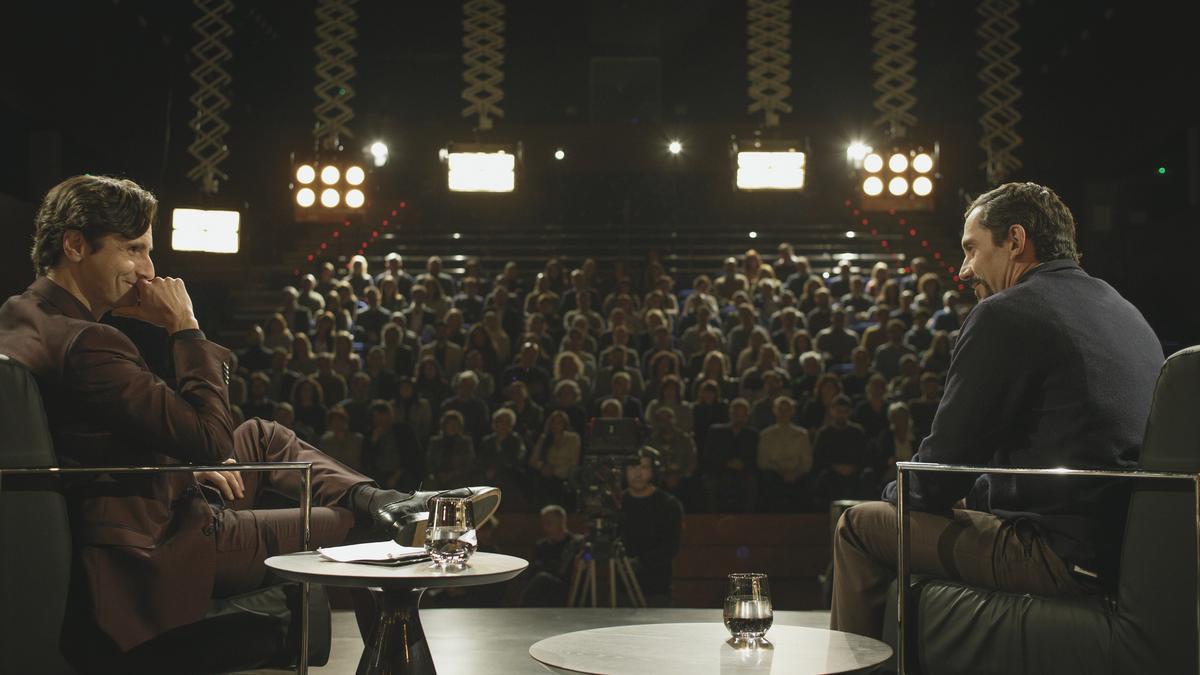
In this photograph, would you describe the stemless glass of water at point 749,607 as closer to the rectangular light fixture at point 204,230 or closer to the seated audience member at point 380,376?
the seated audience member at point 380,376

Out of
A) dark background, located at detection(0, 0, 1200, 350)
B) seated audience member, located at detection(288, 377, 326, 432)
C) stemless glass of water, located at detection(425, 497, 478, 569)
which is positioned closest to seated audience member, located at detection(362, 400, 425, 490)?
seated audience member, located at detection(288, 377, 326, 432)

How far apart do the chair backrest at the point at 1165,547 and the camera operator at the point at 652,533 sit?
387cm

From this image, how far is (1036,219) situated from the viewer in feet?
8.46

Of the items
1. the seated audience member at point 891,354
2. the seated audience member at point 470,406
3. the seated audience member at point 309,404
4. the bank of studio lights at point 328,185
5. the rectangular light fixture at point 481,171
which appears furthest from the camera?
the rectangular light fixture at point 481,171

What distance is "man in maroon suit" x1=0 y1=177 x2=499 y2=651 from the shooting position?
2205 mm

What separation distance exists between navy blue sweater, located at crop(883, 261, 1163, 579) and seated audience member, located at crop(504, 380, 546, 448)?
17.6 ft

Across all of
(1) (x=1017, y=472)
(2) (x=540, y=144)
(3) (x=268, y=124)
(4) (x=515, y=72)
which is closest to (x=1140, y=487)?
(1) (x=1017, y=472)

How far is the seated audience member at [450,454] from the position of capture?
7086 mm

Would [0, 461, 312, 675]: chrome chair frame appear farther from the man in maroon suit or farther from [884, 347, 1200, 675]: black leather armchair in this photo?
[884, 347, 1200, 675]: black leather armchair

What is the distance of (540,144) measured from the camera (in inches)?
593

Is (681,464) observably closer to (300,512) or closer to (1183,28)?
(300,512)

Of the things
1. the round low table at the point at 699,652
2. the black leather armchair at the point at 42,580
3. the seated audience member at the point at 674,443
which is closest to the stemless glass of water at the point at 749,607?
the round low table at the point at 699,652

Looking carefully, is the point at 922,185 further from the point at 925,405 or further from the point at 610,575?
the point at 610,575

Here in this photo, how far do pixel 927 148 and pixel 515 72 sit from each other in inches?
314
